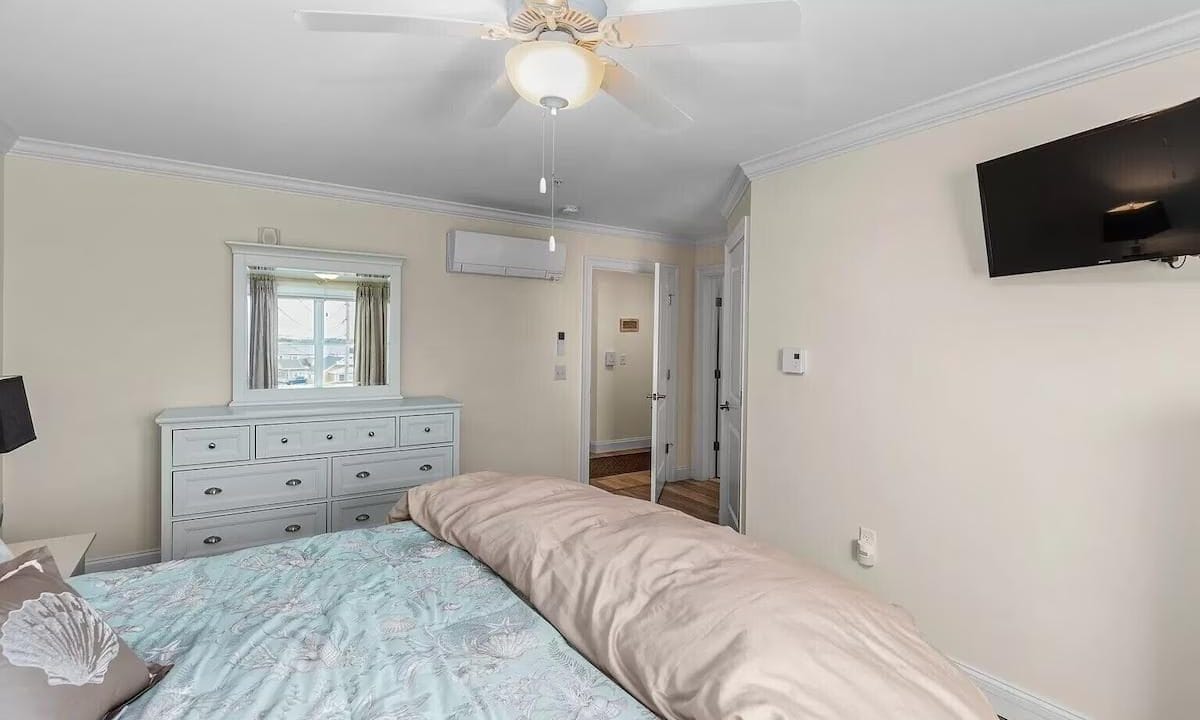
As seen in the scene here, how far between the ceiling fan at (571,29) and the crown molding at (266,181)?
2367mm

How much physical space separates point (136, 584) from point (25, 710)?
785 millimetres

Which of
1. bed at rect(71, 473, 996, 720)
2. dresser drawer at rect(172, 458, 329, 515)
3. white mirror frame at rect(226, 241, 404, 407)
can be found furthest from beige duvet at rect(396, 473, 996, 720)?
white mirror frame at rect(226, 241, 404, 407)

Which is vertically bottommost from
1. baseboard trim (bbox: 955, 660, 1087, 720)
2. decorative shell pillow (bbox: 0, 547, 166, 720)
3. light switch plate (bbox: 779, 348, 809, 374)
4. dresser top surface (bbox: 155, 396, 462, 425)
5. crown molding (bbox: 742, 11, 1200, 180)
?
baseboard trim (bbox: 955, 660, 1087, 720)

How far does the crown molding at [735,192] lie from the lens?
3184mm

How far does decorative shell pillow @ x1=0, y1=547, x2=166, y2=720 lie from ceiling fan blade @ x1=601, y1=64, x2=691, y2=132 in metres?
1.77

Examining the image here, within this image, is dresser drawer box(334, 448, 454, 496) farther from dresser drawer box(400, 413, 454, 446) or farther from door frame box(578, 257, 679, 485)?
door frame box(578, 257, 679, 485)

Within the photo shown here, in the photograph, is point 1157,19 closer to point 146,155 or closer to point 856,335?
point 856,335

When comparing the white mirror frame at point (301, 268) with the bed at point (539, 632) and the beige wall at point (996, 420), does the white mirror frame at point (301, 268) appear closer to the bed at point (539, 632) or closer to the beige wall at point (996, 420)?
the bed at point (539, 632)

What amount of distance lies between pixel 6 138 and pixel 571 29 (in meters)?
2.98

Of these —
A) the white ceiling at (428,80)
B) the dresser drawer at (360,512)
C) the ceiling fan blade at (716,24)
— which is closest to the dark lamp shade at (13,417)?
the white ceiling at (428,80)

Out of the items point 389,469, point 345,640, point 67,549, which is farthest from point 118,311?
point 345,640

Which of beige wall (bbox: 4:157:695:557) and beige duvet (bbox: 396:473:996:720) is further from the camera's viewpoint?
beige wall (bbox: 4:157:695:557)

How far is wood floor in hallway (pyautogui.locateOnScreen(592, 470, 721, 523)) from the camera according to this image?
456cm

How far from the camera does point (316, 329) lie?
140 inches
